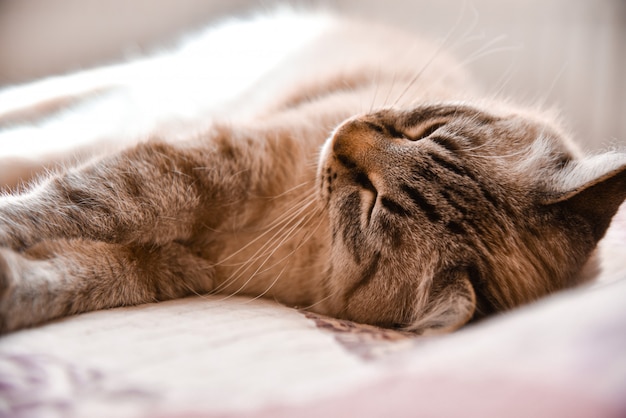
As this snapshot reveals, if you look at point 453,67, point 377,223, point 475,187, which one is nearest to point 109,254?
point 377,223

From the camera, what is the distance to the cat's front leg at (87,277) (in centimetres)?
82

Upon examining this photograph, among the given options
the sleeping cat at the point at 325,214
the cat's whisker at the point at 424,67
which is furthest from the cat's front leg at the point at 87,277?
the cat's whisker at the point at 424,67

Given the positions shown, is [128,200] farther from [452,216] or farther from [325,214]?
[452,216]

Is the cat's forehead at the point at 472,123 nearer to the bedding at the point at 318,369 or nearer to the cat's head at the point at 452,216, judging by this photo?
the cat's head at the point at 452,216

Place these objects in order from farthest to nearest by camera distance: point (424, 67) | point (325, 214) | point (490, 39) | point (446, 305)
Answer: point (490, 39) → point (424, 67) → point (325, 214) → point (446, 305)

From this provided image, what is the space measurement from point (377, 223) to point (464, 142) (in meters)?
0.25

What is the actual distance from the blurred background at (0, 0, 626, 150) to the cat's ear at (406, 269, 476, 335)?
1623mm

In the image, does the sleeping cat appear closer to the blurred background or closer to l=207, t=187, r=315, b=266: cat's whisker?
l=207, t=187, r=315, b=266: cat's whisker

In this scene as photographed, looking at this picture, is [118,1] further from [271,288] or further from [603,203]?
[603,203]

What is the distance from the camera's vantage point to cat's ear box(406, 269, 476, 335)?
2.83 feet

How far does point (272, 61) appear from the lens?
2014 mm

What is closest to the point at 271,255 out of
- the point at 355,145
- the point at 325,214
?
the point at 325,214

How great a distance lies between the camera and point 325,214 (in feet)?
3.82

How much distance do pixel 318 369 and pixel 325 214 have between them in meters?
0.55
